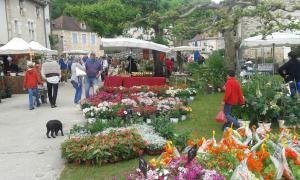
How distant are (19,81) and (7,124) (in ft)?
32.5

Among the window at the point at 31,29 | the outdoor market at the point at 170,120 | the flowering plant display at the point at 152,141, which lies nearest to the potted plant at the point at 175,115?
the outdoor market at the point at 170,120

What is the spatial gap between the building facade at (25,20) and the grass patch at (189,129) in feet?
63.2

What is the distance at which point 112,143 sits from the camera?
7.56 meters

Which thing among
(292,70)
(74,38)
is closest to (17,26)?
(292,70)

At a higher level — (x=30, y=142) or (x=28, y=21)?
(x=28, y=21)

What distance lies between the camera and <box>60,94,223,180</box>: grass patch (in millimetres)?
6906

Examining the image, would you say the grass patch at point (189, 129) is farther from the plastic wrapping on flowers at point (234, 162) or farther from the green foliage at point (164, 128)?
the plastic wrapping on flowers at point (234, 162)

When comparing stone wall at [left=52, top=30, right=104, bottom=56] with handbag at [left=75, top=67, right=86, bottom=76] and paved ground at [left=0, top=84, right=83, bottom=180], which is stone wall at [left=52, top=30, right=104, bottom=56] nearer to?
handbag at [left=75, top=67, right=86, bottom=76]

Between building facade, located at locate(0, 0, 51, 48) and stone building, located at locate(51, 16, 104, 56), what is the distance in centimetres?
2086

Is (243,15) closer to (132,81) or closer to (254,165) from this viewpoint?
(132,81)

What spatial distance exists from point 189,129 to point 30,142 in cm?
358

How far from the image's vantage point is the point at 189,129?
900cm

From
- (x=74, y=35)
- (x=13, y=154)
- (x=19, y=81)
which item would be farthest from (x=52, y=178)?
(x=74, y=35)

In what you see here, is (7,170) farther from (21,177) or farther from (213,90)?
(213,90)
